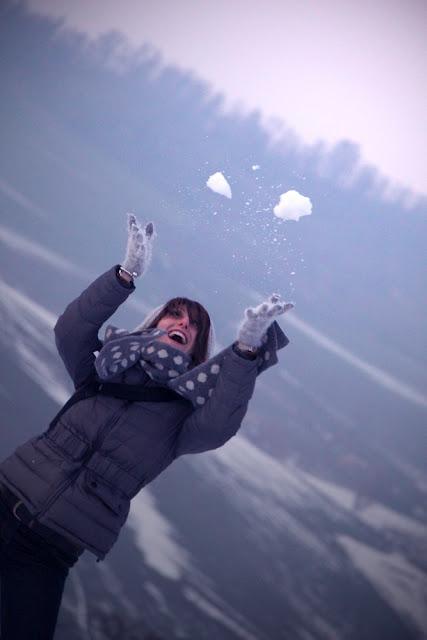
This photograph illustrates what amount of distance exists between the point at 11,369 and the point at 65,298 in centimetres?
354

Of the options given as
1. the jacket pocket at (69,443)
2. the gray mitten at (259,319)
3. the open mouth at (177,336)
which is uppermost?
the gray mitten at (259,319)

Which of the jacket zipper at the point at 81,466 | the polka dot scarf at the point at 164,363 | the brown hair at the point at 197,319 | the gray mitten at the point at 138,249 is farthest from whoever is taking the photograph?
the brown hair at the point at 197,319

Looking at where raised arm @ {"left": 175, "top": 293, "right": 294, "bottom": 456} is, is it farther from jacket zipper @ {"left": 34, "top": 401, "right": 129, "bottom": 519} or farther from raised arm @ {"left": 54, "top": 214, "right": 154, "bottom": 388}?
raised arm @ {"left": 54, "top": 214, "right": 154, "bottom": 388}

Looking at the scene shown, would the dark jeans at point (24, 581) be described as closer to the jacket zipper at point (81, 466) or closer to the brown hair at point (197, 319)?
the jacket zipper at point (81, 466)

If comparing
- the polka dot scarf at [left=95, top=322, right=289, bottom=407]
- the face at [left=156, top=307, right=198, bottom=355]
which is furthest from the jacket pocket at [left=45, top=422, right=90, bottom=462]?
the face at [left=156, top=307, right=198, bottom=355]

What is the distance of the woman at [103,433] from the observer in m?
1.32

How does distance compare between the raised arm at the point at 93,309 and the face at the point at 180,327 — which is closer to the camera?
the raised arm at the point at 93,309

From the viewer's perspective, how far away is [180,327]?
5.58 feet

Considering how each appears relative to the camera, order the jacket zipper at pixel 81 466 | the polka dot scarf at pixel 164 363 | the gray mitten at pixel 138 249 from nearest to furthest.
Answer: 1. the jacket zipper at pixel 81 466
2. the polka dot scarf at pixel 164 363
3. the gray mitten at pixel 138 249

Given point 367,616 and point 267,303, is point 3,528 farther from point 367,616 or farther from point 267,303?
point 367,616

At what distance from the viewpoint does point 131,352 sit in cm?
153

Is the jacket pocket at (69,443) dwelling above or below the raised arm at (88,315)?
below

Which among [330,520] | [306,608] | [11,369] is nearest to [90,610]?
[306,608]

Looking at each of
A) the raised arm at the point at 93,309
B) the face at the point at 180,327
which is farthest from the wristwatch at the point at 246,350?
the raised arm at the point at 93,309
